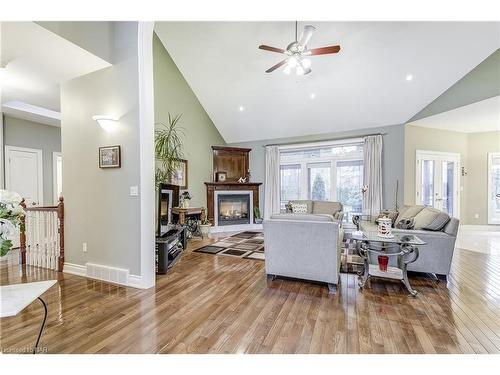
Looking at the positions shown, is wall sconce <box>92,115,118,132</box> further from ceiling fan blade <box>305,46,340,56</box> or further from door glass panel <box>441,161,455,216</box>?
door glass panel <box>441,161,455,216</box>

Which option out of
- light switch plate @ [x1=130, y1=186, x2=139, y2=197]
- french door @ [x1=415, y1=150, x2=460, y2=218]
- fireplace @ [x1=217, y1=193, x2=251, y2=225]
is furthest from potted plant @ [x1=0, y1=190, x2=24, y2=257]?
french door @ [x1=415, y1=150, x2=460, y2=218]

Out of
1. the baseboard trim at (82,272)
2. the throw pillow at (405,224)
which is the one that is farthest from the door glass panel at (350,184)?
the baseboard trim at (82,272)

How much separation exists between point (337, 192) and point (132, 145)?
5353mm

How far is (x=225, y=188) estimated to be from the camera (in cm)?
679

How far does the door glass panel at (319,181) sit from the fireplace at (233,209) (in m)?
1.92

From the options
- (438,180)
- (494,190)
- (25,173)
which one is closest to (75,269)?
(25,173)

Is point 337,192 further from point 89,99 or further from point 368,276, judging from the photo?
point 89,99

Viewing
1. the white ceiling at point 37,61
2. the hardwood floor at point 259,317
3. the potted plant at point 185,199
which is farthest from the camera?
the potted plant at point 185,199

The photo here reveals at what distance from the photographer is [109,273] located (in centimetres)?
297

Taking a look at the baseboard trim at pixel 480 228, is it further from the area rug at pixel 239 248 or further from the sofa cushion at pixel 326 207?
the area rug at pixel 239 248

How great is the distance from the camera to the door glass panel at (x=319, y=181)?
21.8 feet

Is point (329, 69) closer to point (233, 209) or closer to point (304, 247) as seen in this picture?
point (304, 247)

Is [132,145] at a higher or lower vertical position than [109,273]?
higher
